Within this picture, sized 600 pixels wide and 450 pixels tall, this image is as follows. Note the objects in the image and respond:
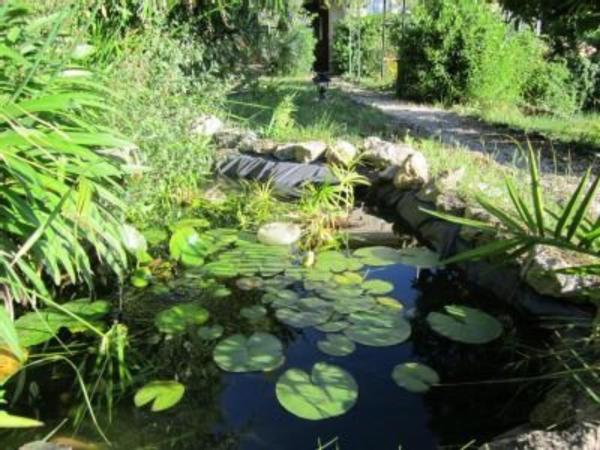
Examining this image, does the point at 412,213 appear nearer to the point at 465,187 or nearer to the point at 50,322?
the point at 465,187

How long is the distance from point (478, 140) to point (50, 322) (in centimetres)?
618

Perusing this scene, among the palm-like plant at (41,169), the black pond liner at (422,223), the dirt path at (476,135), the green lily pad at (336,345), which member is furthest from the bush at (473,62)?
the palm-like plant at (41,169)

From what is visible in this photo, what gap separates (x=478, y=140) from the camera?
25.6 feet

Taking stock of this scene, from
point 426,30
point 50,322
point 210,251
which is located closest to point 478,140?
point 426,30

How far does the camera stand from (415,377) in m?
2.85

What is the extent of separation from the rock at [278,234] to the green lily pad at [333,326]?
1.28 metres

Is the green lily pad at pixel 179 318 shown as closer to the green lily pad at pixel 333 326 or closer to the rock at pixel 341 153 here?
the green lily pad at pixel 333 326

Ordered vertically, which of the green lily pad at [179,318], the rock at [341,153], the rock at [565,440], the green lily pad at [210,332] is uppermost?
the rock at [341,153]

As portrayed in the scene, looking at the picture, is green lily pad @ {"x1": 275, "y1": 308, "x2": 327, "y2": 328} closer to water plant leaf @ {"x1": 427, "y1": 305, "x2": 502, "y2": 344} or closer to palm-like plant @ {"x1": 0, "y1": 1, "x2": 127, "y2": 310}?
water plant leaf @ {"x1": 427, "y1": 305, "x2": 502, "y2": 344}

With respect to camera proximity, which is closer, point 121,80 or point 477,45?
point 121,80

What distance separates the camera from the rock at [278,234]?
447cm

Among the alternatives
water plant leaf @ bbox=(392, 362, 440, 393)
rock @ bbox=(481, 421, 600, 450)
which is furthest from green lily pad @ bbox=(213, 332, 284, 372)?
rock @ bbox=(481, 421, 600, 450)

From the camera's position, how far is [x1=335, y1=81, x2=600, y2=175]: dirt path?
21.3ft

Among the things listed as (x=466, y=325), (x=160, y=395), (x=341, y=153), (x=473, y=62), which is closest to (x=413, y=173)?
(x=341, y=153)
